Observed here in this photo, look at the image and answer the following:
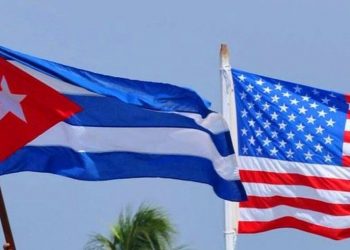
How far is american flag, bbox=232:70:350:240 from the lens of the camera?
2692cm

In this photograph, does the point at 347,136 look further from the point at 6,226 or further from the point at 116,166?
the point at 6,226

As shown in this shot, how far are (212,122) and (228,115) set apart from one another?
3.31 feet

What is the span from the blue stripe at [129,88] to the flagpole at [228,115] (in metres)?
0.82

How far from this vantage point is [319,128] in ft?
90.6

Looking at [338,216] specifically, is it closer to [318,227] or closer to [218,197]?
[318,227]

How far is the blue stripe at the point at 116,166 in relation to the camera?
2548 cm

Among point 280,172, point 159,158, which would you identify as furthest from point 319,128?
point 159,158

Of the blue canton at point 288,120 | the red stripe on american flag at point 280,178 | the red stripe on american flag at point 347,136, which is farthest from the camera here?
the red stripe on american flag at point 347,136

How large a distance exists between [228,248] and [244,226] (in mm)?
1173

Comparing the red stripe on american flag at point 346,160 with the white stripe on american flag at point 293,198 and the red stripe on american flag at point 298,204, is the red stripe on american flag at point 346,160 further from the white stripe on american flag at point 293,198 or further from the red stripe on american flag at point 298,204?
the red stripe on american flag at point 298,204

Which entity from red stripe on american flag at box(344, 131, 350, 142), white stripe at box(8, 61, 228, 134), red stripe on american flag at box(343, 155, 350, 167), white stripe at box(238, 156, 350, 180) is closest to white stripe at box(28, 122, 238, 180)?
white stripe at box(8, 61, 228, 134)

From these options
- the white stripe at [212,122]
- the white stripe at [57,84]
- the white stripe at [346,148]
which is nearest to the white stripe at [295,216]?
the white stripe at [346,148]

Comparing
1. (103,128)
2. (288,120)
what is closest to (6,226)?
(103,128)

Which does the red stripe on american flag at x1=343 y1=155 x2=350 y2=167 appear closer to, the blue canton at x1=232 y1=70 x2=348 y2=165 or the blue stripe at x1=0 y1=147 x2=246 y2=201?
the blue canton at x1=232 y1=70 x2=348 y2=165
